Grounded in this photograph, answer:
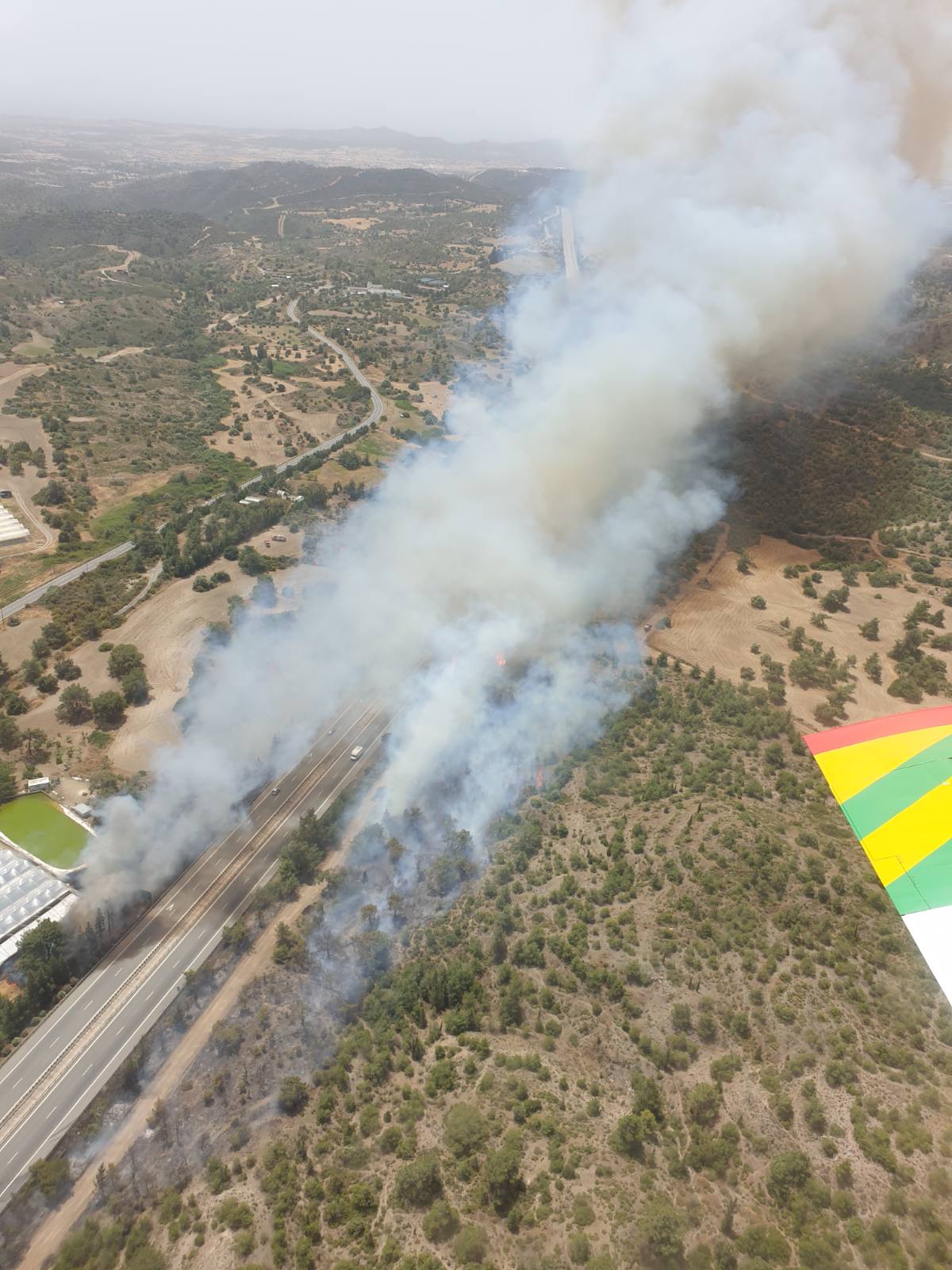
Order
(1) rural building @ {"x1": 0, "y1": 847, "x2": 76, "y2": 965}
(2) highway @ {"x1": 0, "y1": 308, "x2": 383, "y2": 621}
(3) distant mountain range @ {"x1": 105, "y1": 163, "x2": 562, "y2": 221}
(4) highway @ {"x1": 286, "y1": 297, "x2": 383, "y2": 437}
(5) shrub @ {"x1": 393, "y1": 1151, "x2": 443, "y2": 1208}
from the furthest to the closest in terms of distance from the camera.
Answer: (3) distant mountain range @ {"x1": 105, "y1": 163, "x2": 562, "y2": 221} < (4) highway @ {"x1": 286, "y1": 297, "x2": 383, "y2": 437} < (2) highway @ {"x1": 0, "y1": 308, "x2": 383, "y2": 621} < (1) rural building @ {"x1": 0, "y1": 847, "x2": 76, "y2": 965} < (5) shrub @ {"x1": 393, "y1": 1151, "x2": 443, "y2": 1208}

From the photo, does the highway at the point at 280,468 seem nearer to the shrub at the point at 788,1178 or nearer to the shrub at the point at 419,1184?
the shrub at the point at 419,1184

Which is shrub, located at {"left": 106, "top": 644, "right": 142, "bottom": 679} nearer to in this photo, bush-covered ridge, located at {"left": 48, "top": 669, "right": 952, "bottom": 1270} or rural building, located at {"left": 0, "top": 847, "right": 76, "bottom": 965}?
rural building, located at {"left": 0, "top": 847, "right": 76, "bottom": 965}

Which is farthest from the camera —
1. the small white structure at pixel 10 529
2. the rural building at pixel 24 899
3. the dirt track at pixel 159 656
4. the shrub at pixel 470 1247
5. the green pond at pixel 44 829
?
the small white structure at pixel 10 529

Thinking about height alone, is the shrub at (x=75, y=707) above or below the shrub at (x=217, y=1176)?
above

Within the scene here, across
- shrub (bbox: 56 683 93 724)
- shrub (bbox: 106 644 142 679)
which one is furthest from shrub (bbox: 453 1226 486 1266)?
shrub (bbox: 106 644 142 679)

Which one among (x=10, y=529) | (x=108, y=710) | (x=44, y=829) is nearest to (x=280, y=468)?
(x=10, y=529)

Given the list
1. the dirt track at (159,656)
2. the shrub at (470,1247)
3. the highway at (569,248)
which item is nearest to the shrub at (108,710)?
the dirt track at (159,656)
